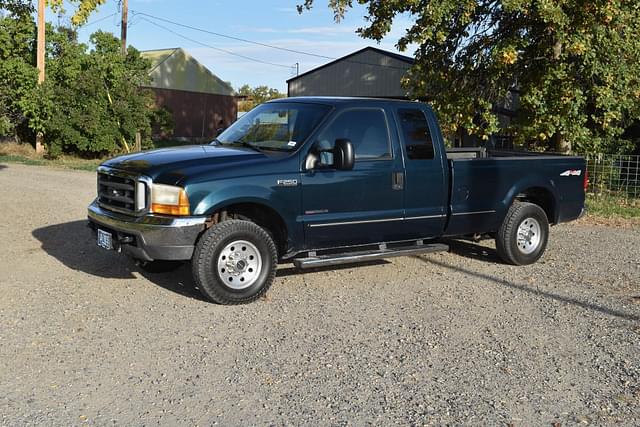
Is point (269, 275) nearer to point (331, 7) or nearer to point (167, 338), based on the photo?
point (167, 338)

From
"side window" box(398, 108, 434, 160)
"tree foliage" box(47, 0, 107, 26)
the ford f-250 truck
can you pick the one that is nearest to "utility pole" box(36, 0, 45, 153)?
"tree foliage" box(47, 0, 107, 26)

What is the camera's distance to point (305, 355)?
5.24 metres

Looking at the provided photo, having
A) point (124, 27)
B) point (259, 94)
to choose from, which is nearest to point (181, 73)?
point (124, 27)

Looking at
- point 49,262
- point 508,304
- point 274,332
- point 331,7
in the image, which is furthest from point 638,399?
point 331,7

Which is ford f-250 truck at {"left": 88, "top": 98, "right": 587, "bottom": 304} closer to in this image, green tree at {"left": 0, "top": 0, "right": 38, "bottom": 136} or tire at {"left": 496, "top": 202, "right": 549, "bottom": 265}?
tire at {"left": 496, "top": 202, "right": 549, "bottom": 265}

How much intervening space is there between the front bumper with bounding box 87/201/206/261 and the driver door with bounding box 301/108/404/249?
120 centimetres

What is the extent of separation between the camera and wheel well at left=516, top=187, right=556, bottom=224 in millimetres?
8695

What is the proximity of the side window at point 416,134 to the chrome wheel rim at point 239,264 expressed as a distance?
6.99ft

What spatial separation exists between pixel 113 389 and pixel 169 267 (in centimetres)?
317

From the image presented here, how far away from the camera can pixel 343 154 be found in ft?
21.7

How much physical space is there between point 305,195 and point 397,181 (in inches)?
44.9

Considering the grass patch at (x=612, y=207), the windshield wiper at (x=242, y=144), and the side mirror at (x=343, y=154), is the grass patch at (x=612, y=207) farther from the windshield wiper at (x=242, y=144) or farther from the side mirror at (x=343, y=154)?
the windshield wiper at (x=242, y=144)

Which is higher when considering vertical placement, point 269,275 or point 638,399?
point 269,275

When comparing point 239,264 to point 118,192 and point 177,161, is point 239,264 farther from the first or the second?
point 118,192
